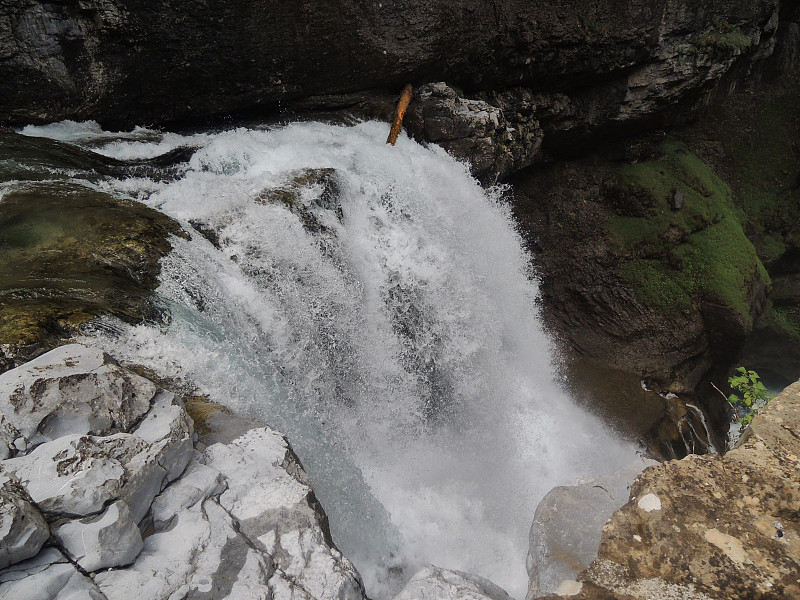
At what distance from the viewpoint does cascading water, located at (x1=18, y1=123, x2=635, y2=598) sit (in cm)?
459

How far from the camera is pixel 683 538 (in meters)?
2.17

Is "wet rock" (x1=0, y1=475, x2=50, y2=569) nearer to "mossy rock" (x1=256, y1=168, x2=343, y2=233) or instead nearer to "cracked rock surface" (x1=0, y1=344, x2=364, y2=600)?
"cracked rock surface" (x1=0, y1=344, x2=364, y2=600)

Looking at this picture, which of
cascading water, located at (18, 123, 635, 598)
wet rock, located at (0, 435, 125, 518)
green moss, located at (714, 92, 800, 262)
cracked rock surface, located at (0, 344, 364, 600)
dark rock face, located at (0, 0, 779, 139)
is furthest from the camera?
green moss, located at (714, 92, 800, 262)

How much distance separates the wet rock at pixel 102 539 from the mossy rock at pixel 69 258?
4.56ft

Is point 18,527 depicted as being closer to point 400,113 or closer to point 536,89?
point 400,113

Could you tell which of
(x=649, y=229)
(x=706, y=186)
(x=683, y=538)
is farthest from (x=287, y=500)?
(x=706, y=186)

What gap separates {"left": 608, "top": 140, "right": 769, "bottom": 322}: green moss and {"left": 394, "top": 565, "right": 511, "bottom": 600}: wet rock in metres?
7.54

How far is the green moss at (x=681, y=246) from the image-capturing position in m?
9.51

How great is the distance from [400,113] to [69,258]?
5.25 metres

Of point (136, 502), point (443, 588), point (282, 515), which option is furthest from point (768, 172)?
point (136, 502)

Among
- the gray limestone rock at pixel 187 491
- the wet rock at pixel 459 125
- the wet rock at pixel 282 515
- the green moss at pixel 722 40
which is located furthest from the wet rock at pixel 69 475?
the green moss at pixel 722 40

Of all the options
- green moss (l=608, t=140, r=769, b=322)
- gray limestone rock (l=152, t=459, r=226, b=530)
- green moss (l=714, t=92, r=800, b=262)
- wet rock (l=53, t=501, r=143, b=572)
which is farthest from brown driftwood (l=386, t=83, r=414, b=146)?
green moss (l=714, t=92, r=800, b=262)

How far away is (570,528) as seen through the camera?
304 cm

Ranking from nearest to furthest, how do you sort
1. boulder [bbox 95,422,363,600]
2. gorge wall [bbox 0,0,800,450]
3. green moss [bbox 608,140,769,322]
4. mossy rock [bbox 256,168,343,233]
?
1. boulder [bbox 95,422,363,600]
2. mossy rock [bbox 256,168,343,233]
3. gorge wall [bbox 0,0,800,450]
4. green moss [bbox 608,140,769,322]
